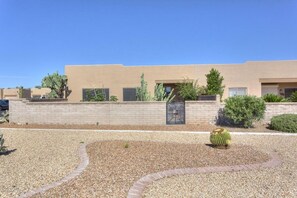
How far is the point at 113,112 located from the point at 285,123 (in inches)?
334

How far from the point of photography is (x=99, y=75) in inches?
948

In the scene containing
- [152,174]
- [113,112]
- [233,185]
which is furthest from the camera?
[113,112]

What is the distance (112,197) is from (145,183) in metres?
0.90

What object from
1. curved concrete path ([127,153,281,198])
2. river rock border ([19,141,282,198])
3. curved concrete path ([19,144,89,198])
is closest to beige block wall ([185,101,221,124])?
river rock border ([19,141,282,198])

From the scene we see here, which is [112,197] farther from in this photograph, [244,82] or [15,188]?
[244,82]

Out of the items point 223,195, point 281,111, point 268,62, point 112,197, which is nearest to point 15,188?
point 112,197

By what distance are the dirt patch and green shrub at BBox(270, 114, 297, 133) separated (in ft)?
16.7

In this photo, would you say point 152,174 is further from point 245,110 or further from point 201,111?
point 201,111

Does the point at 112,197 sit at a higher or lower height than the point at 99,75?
lower

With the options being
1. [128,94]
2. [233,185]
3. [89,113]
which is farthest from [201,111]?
[128,94]

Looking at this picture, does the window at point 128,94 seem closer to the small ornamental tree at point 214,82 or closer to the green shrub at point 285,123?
the small ornamental tree at point 214,82

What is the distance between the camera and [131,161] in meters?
6.74

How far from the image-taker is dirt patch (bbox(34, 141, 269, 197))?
4816 mm

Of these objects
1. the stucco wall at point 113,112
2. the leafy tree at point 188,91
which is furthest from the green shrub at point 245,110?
the leafy tree at point 188,91
